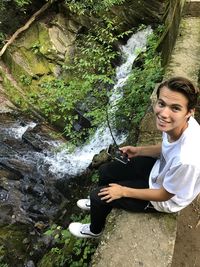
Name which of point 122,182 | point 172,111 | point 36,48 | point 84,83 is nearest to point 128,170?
point 122,182

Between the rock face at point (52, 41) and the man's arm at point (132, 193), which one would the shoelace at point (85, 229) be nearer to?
the man's arm at point (132, 193)

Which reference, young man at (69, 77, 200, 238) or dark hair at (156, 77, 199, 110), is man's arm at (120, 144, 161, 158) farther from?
dark hair at (156, 77, 199, 110)

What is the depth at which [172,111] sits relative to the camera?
242cm

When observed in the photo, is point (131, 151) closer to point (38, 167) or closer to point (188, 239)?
point (188, 239)

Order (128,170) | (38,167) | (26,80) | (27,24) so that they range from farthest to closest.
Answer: (27,24)
(26,80)
(38,167)
(128,170)

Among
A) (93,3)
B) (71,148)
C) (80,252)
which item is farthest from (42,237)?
(93,3)

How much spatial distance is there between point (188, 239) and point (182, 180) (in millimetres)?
1380

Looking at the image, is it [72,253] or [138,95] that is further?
[138,95]

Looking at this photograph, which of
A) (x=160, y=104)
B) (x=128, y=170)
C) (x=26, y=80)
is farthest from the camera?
(x=26, y=80)

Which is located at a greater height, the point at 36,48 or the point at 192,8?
the point at 192,8

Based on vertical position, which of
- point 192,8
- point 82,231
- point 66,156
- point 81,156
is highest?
point 192,8

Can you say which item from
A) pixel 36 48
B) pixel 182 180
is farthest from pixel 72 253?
pixel 36 48

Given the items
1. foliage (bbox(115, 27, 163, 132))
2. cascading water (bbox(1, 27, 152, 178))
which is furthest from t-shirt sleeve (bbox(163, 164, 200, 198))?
cascading water (bbox(1, 27, 152, 178))

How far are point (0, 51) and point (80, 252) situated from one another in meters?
7.66
